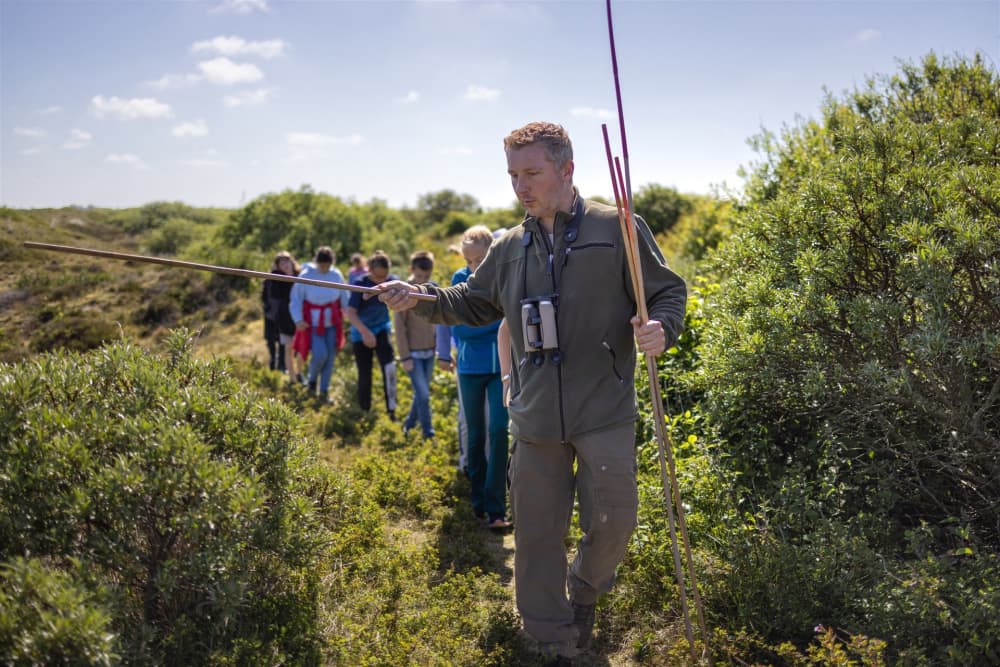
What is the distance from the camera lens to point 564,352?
3254 mm

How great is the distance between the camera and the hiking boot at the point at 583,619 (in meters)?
3.57

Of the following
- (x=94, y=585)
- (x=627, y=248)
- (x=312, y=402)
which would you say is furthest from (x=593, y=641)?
(x=312, y=402)

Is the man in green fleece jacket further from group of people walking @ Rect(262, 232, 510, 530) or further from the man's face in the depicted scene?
group of people walking @ Rect(262, 232, 510, 530)

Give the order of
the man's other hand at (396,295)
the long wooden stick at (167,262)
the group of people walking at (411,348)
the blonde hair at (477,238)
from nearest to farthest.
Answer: the long wooden stick at (167,262) → the man's other hand at (396,295) → the group of people walking at (411,348) → the blonde hair at (477,238)

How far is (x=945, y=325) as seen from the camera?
3367 mm

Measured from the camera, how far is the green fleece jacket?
321 centimetres

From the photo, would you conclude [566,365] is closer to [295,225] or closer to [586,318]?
[586,318]

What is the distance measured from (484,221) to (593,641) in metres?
27.7

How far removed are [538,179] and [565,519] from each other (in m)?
1.68

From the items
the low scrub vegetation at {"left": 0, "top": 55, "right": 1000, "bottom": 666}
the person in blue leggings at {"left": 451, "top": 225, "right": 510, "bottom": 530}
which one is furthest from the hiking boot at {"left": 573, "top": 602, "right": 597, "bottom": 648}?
the person in blue leggings at {"left": 451, "top": 225, "right": 510, "bottom": 530}

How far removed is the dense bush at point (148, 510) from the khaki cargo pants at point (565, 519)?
103 centimetres

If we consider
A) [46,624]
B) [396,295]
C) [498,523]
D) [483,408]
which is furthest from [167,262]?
[498,523]

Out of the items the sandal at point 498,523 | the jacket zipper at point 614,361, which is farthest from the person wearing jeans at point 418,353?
the jacket zipper at point 614,361

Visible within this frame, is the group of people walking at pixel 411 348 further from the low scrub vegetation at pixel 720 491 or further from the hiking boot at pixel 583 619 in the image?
the hiking boot at pixel 583 619
